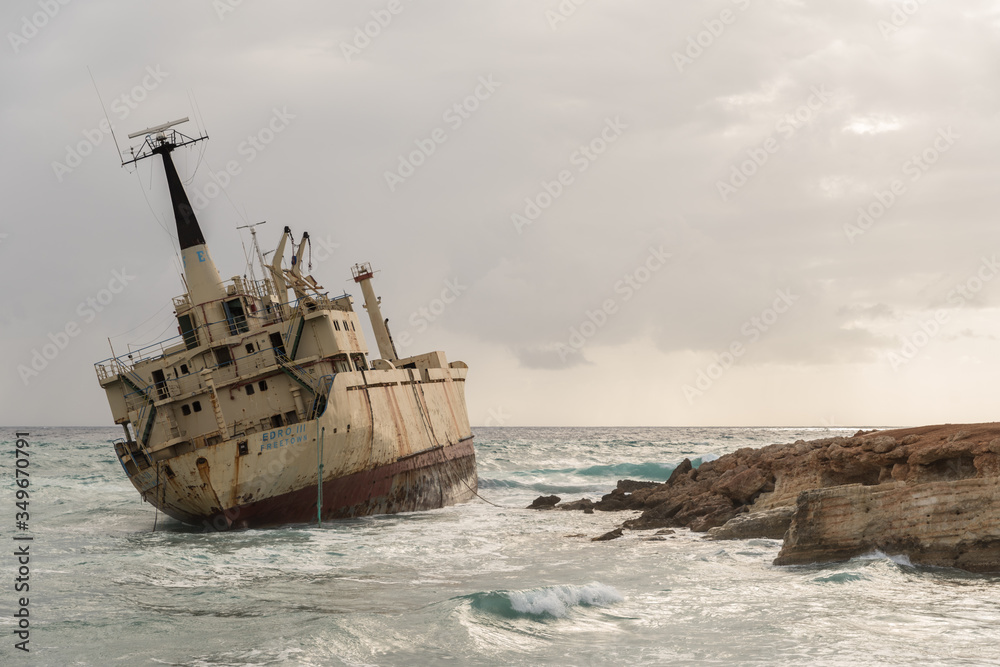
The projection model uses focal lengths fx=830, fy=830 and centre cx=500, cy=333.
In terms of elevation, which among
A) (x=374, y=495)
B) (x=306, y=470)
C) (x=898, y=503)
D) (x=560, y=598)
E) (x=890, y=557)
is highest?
(x=306, y=470)

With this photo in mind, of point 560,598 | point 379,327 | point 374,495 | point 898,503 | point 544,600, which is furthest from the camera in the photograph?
point 379,327

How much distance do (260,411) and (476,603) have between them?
1213cm

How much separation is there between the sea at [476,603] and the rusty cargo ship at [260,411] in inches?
48.1

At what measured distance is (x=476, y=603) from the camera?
11.2m

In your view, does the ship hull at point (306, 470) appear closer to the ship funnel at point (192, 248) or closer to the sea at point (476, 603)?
the sea at point (476, 603)

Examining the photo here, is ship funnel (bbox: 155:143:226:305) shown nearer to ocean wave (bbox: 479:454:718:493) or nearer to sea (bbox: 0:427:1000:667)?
sea (bbox: 0:427:1000:667)

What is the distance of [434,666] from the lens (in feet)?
29.5

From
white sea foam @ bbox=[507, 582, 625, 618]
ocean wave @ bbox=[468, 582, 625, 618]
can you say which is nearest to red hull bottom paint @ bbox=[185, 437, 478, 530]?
ocean wave @ bbox=[468, 582, 625, 618]

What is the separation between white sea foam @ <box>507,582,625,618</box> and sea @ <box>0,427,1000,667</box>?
0.03 meters

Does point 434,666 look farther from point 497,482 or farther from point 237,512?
point 497,482

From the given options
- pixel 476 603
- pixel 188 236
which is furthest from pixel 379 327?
pixel 476 603

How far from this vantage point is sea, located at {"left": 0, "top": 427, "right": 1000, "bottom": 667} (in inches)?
367

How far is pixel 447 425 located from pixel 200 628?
1987 cm

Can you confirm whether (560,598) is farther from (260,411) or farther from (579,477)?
(579,477)
